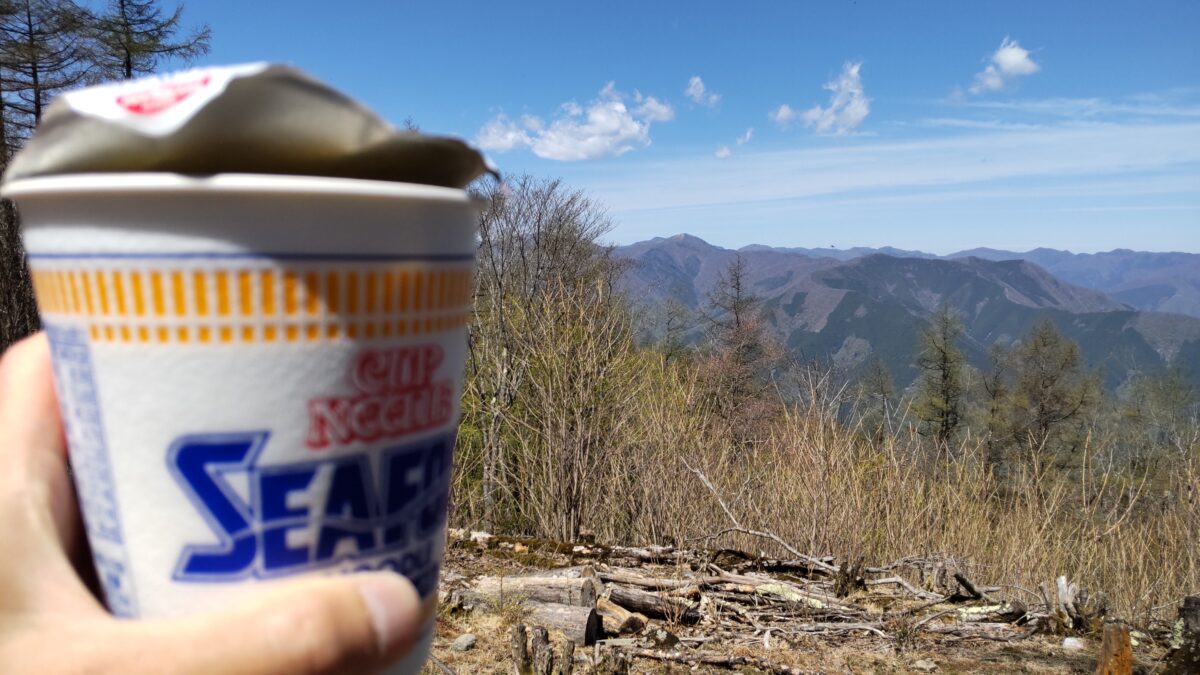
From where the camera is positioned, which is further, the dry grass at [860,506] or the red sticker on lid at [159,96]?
the dry grass at [860,506]

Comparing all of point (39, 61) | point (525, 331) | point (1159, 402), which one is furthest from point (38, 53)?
point (1159, 402)

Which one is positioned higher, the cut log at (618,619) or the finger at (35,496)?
the finger at (35,496)

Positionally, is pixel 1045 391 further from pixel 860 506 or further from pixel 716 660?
pixel 716 660

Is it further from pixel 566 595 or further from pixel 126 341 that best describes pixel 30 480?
pixel 566 595

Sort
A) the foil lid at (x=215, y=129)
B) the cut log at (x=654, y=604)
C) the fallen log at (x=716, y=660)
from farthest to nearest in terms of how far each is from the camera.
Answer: the cut log at (x=654, y=604) → the fallen log at (x=716, y=660) → the foil lid at (x=215, y=129)

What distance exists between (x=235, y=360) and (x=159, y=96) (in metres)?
0.25

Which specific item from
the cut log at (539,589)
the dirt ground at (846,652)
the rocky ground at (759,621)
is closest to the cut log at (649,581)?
the rocky ground at (759,621)

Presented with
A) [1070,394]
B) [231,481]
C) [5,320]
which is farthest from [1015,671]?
[1070,394]

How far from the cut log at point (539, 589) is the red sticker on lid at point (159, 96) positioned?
5.17m

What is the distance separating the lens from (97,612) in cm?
76

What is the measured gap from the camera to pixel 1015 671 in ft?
16.1

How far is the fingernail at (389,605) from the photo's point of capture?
0.72 meters

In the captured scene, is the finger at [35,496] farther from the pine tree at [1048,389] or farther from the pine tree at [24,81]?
the pine tree at [1048,389]

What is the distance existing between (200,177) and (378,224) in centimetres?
15
